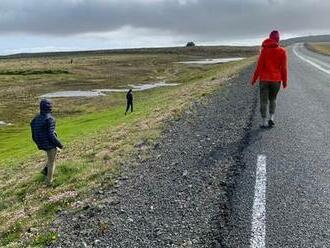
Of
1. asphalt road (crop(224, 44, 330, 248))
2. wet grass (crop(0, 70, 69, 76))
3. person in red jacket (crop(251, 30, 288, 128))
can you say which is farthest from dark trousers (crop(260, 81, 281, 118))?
wet grass (crop(0, 70, 69, 76))

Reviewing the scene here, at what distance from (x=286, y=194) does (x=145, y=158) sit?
4.40 m

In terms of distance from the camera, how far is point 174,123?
51.7 ft

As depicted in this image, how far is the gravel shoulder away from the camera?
7.18 meters

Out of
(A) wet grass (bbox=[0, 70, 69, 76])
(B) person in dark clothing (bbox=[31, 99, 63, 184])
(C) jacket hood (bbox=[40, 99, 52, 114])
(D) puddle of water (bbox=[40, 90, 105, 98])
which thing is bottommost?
(D) puddle of water (bbox=[40, 90, 105, 98])

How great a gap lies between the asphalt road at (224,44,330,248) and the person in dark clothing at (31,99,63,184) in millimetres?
4879

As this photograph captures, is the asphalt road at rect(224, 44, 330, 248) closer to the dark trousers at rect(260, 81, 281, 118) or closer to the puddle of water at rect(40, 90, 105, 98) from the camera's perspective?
the dark trousers at rect(260, 81, 281, 118)

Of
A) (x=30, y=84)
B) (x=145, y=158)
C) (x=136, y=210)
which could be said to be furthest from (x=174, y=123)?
(x=30, y=84)

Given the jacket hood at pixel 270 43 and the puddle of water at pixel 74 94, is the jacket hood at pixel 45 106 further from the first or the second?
the puddle of water at pixel 74 94

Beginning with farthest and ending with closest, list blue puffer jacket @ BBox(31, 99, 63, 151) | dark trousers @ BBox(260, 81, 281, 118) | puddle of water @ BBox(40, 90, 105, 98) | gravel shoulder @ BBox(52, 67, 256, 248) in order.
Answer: puddle of water @ BBox(40, 90, 105, 98)
dark trousers @ BBox(260, 81, 281, 118)
blue puffer jacket @ BBox(31, 99, 63, 151)
gravel shoulder @ BBox(52, 67, 256, 248)

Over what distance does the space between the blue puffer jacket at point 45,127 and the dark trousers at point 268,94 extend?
17.9ft

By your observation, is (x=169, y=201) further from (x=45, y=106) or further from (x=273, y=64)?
(x=273, y=64)

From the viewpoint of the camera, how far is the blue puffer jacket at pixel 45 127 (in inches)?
489

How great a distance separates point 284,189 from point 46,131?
6591mm

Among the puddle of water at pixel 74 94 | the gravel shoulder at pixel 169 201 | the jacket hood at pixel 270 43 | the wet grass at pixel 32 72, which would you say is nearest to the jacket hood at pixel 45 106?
the gravel shoulder at pixel 169 201
